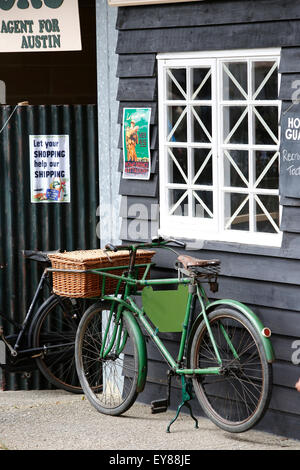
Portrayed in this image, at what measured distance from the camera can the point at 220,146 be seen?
7.34 metres

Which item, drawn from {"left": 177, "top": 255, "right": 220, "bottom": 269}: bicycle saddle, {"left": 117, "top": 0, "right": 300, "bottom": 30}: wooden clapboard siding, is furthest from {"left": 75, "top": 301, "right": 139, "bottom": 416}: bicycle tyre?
{"left": 117, "top": 0, "right": 300, "bottom": 30}: wooden clapboard siding

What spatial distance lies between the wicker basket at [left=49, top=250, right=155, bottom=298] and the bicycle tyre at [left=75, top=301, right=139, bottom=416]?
227mm

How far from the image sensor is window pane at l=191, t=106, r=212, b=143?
7457 mm

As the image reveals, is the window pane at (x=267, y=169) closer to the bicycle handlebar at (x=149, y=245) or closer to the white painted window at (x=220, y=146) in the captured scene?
the white painted window at (x=220, y=146)

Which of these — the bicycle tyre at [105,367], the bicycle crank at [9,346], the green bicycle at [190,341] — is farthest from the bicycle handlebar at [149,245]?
the bicycle crank at [9,346]

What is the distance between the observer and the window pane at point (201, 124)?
24.5 feet

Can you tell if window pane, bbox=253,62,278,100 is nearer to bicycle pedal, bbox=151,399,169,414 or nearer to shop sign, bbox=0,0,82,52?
shop sign, bbox=0,0,82,52

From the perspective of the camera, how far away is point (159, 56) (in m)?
7.60

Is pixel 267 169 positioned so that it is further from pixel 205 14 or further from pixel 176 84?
pixel 205 14

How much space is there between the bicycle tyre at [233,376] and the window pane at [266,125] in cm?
122

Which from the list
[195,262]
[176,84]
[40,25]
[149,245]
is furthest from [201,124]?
[40,25]

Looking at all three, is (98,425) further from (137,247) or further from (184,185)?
(184,185)

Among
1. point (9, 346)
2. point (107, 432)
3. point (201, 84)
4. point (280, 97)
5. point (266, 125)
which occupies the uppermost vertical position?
point (201, 84)

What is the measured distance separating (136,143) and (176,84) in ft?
1.82
